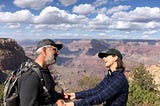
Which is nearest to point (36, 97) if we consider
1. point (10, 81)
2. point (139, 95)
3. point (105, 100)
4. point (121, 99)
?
point (10, 81)

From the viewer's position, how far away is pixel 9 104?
19.6 feet

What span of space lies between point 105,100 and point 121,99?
1.41ft

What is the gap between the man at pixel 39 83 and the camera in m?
5.88

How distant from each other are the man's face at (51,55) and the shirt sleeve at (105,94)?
101cm

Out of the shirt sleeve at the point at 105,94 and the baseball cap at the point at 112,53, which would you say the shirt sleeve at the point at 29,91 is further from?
the baseball cap at the point at 112,53

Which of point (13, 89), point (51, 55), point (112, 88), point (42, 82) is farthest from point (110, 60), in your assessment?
point (13, 89)

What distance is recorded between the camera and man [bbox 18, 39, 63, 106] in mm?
5879

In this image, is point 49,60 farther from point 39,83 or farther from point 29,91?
point 29,91

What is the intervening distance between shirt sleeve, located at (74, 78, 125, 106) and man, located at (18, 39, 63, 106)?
510 mm

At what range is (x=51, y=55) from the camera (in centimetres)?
650

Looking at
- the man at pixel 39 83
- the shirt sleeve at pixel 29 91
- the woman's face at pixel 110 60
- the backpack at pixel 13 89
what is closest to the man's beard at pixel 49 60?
the man at pixel 39 83

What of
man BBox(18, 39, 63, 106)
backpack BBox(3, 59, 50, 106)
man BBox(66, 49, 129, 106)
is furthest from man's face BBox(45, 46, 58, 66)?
man BBox(66, 49, 129, 106)

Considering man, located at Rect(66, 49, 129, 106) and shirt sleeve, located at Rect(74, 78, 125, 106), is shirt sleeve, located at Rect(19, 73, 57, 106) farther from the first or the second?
shirt sleeve, located at Rect(74, 78, 125, 106)

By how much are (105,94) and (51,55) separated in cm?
143
